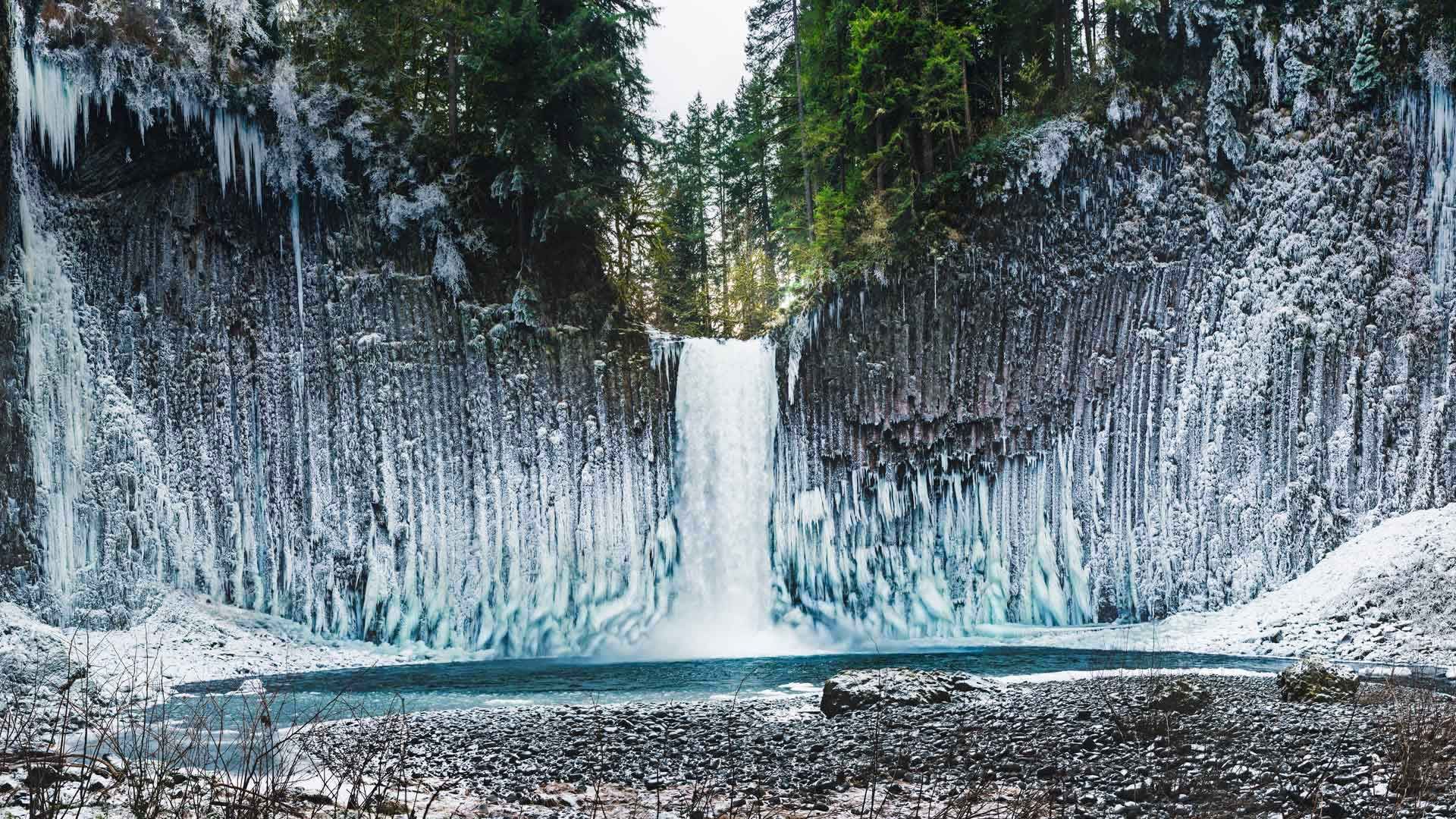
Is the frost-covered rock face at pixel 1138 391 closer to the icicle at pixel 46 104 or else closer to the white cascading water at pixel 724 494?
the white cascading water at pixel 724 494

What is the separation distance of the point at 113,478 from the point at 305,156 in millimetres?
6875

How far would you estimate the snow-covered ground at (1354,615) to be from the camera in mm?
12273

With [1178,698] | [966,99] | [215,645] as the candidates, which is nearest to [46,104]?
[215,645]

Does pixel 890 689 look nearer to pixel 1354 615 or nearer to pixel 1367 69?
pixel 1354 615

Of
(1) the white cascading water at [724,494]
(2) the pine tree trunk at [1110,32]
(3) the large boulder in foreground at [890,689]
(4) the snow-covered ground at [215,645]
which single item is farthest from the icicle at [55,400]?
(2) the pine tree trunk at [1110,32]

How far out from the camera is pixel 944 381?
19219 mm

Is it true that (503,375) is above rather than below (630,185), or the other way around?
below

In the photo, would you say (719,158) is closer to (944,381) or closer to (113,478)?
(944,381)

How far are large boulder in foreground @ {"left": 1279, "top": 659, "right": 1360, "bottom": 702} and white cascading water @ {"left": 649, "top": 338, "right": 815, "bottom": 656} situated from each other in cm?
1022

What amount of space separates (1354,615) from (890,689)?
7620 mm

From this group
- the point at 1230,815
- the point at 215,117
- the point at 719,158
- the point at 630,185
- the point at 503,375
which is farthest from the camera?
the point at 719,158

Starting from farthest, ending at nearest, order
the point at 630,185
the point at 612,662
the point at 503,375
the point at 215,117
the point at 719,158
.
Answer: the point at 719,158 < the point at 630,185 < the point at 503,375 < the point at 215,117 < the point at 612,662

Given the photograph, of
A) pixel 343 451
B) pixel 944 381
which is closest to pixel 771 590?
pixel 944 381

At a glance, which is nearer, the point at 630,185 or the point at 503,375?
the point at 503,375
